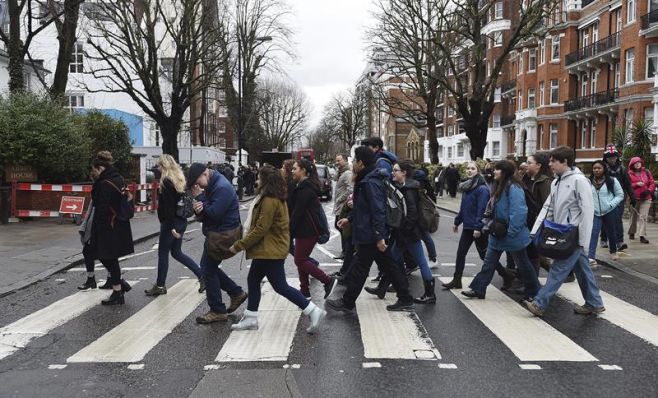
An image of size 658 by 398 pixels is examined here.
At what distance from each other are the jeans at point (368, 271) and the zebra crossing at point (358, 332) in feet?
0.77

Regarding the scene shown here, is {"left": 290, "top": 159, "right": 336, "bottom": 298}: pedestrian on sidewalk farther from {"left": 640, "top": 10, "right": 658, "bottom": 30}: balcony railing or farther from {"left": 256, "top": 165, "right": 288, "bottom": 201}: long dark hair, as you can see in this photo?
{"left": 640, "top": 10, "right": 658, "bottom": 30}: balcony railing

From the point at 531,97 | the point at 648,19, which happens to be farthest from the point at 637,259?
the point at 531,97

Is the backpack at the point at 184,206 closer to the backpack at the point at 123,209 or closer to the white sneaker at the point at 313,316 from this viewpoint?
the backpack at the point at 123,209

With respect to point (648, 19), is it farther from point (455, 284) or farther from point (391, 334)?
point (391, 334)

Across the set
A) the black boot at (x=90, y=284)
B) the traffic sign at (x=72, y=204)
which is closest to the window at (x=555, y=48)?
the traffic sign at (x=72, y=204)

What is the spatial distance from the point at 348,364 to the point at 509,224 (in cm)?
294

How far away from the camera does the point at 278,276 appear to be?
5988 mm

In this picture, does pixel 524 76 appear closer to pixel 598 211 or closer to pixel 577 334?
pixel 598 211

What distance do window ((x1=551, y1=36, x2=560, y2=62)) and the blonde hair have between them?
146 feet

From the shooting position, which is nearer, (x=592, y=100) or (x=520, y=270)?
(x=520, y=270)

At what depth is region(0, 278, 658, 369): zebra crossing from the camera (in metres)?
5.25

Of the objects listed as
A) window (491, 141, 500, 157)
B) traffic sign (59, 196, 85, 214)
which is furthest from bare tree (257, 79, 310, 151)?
traffic sign (59, 196, 85, 214)

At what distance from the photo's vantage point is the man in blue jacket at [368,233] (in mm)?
6402

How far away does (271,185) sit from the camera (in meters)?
5.83
